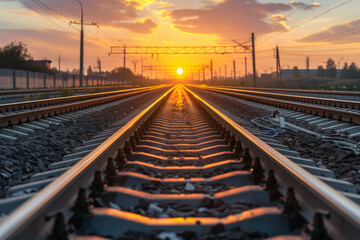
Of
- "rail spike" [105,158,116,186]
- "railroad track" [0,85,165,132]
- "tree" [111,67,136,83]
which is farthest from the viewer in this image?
"tree" [111,67,136,83]

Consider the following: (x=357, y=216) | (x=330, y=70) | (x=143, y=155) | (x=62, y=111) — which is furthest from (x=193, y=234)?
(x=330, y=70)

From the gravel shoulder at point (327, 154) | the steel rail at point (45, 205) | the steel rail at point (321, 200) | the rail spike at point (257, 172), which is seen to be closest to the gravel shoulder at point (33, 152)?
the steel rail at point (45, 205)

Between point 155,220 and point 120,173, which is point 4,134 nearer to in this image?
point 120,173

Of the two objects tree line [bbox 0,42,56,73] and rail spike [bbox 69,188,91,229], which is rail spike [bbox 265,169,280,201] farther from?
tree line [bbox 0,42,56,73]

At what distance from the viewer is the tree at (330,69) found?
15575cm

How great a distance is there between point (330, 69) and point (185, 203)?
175 m

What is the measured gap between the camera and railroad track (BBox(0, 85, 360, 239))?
6.52ft

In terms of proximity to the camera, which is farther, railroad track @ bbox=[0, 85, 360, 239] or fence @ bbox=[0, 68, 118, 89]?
fence @ bbox=[0, 68, 118, 89]

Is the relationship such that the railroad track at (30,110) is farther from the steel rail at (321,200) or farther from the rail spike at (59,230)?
the steel rail at (321,200)

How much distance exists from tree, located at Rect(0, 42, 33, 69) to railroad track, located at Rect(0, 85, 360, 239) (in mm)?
67341

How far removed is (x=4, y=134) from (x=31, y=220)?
5.86 meters

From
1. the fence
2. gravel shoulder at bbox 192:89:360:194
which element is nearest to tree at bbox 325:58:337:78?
the fence

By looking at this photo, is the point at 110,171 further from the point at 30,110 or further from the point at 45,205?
the point at 30,110

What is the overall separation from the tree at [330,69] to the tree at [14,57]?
139 metres
